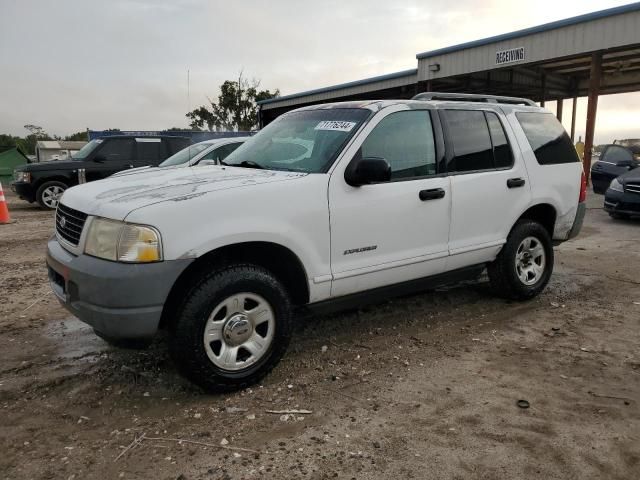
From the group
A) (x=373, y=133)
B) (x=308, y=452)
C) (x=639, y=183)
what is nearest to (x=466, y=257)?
(x=373, y=133)

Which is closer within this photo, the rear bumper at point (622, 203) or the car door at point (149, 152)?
the rear bumper at point (622, 203)

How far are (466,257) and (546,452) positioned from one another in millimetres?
1939

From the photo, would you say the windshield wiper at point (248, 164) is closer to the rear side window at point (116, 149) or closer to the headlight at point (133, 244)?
the headlight at point (133, 244)

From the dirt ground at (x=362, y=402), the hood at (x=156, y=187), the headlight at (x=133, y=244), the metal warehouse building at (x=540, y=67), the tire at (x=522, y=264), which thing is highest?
the metal warehouse building at (x=540, y=67)

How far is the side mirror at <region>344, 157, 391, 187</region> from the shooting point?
328 centimetres

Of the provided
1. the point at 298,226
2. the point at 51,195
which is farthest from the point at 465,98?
the point at 51,195

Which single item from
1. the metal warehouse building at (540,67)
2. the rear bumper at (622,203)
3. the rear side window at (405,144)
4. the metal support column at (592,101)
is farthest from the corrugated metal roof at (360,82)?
the rear side window at (405,144)

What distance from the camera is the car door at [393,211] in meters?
3.42

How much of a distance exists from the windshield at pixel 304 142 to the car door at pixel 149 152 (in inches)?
345

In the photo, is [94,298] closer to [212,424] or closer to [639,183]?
[212,424]

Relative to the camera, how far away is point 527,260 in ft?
15.9

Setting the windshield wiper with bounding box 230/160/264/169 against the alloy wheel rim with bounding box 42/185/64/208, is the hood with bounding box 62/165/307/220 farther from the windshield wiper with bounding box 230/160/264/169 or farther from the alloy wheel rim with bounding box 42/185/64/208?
the alloy wheel rim with bounding box 42/185/64/208

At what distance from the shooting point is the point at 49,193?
12109 millimetres

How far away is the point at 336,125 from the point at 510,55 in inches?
549
